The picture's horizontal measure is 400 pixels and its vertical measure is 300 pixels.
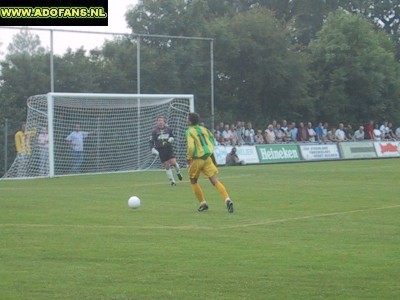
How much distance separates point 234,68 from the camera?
51.2 metres

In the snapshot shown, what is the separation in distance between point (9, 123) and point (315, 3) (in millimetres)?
49263

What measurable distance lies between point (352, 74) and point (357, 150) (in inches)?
326

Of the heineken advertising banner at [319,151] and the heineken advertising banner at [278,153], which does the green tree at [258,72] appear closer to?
the heineken advertising banner at [319,151]

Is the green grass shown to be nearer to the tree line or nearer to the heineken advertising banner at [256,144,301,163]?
the tree line

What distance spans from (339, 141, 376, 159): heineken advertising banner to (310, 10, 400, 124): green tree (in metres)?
4.74

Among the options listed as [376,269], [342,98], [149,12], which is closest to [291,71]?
[342,98]

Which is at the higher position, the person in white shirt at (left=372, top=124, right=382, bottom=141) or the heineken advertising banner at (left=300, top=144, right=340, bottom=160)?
the person in white shirt at (left=372, top=124, right=382, bottom=141)

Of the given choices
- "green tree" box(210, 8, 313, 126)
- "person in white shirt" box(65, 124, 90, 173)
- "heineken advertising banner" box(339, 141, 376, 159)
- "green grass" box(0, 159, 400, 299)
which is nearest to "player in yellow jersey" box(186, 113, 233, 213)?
"green grass" box(0, 159, 400, 299)

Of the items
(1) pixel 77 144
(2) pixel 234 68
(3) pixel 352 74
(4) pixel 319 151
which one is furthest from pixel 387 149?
(1) pixel 77 144

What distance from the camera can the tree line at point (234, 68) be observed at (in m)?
37.3

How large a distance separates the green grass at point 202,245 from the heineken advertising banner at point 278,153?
64.4ft

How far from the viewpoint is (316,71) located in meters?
57.0

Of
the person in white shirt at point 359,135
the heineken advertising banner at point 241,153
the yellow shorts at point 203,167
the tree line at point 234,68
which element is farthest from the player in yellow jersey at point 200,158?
the person in white shirt at point 359,135

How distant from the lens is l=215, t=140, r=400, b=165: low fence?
143 feet
